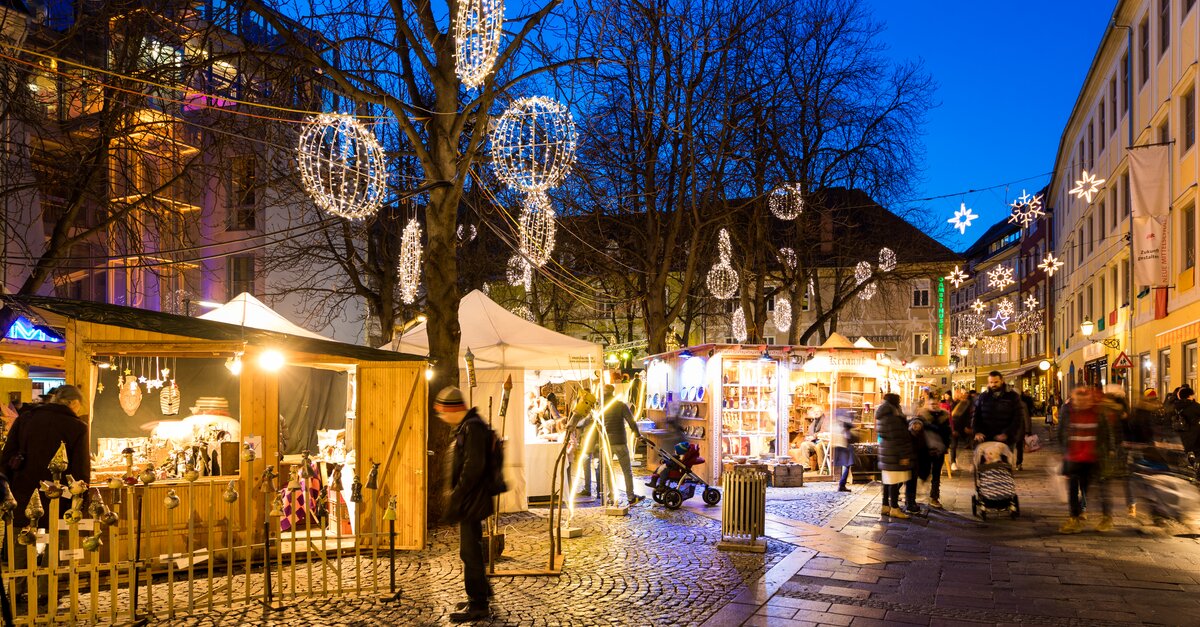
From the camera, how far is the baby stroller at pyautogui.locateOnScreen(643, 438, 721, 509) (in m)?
13.1

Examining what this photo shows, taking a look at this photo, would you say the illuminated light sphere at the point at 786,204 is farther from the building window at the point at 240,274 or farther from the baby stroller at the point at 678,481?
the building window at the point at 240,274

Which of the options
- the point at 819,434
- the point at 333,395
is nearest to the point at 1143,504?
the point at 819,434

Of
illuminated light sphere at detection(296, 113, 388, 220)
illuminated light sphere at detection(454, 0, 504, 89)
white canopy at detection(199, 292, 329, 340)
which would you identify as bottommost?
white canopy at detection(199, 292, 329, 340)

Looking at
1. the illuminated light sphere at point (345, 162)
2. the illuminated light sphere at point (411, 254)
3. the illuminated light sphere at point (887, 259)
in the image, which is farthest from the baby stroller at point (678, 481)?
the illuminated light sphere at point (887, 259)

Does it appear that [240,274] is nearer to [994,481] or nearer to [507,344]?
[507,344]

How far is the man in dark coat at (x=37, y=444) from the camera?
7.70m

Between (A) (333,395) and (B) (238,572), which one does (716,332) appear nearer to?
(A) (333,395)

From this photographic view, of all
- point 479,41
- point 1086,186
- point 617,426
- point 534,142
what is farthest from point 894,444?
point 1086,186

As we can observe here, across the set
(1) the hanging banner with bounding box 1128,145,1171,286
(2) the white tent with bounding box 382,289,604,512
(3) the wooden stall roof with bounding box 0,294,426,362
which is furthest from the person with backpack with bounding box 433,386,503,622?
(1) the hanging banner with bounding box 1128,145,1171,286

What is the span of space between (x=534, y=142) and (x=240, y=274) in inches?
1141

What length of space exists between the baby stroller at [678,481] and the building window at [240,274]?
25.0 metres

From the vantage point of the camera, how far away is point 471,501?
7.13m

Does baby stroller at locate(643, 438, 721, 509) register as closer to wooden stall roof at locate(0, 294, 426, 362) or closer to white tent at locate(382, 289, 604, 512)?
white tent at locate(382, 289, 604, 512)

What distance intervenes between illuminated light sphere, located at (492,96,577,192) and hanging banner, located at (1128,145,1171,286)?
15835mm
